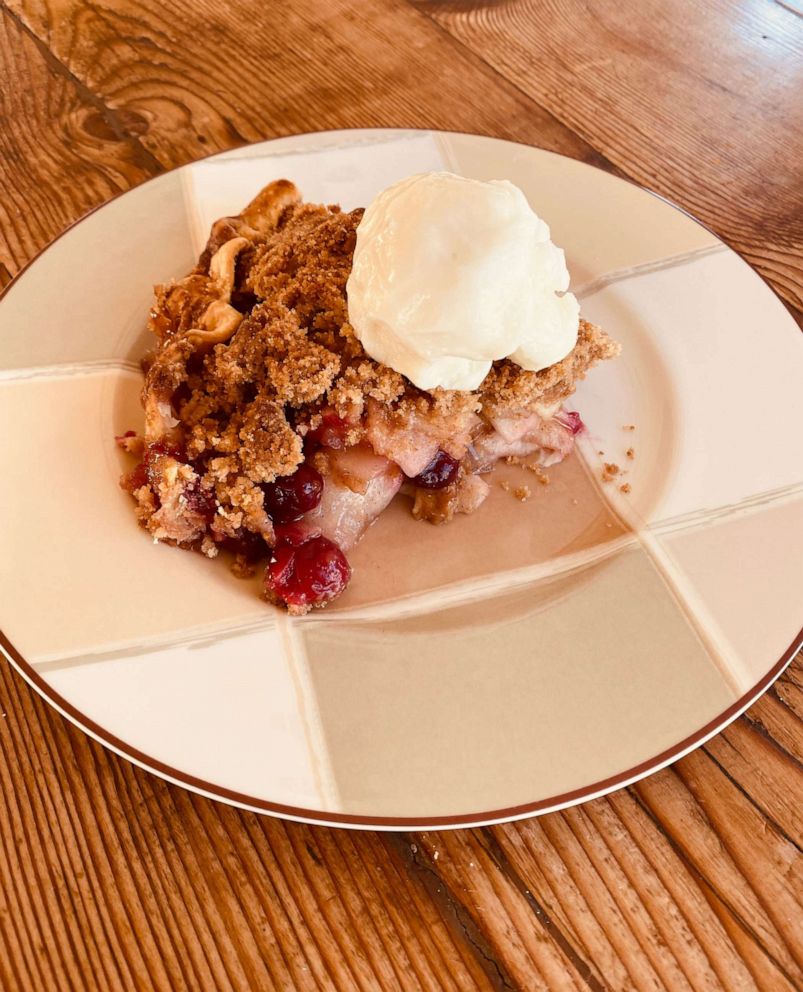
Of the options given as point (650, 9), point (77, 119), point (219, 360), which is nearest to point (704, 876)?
point (219, 360)

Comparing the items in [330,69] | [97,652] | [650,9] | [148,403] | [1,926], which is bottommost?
[1,926]

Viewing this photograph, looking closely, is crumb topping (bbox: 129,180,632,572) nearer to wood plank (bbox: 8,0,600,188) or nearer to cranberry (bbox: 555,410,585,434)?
cranberry (bbox: 555,410,585,434)

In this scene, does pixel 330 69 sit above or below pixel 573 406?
above

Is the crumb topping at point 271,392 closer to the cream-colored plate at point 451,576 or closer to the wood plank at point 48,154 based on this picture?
the cream-colored plate at point 451,576

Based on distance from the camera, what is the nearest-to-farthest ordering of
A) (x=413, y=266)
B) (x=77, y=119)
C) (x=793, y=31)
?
(x=413, y=266), (x=77, y=119), (x=793, y=31)

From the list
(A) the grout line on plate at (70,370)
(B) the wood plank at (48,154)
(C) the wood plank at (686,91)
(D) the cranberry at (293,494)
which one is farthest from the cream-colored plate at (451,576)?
(C) the wood plank at (686,91)

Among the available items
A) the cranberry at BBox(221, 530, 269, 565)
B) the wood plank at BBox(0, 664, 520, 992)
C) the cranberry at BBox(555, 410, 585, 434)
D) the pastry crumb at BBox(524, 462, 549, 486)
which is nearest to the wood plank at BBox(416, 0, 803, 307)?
the cranberry at BBox(555, 410, 585, 434)

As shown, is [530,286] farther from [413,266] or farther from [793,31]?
[793,31]
